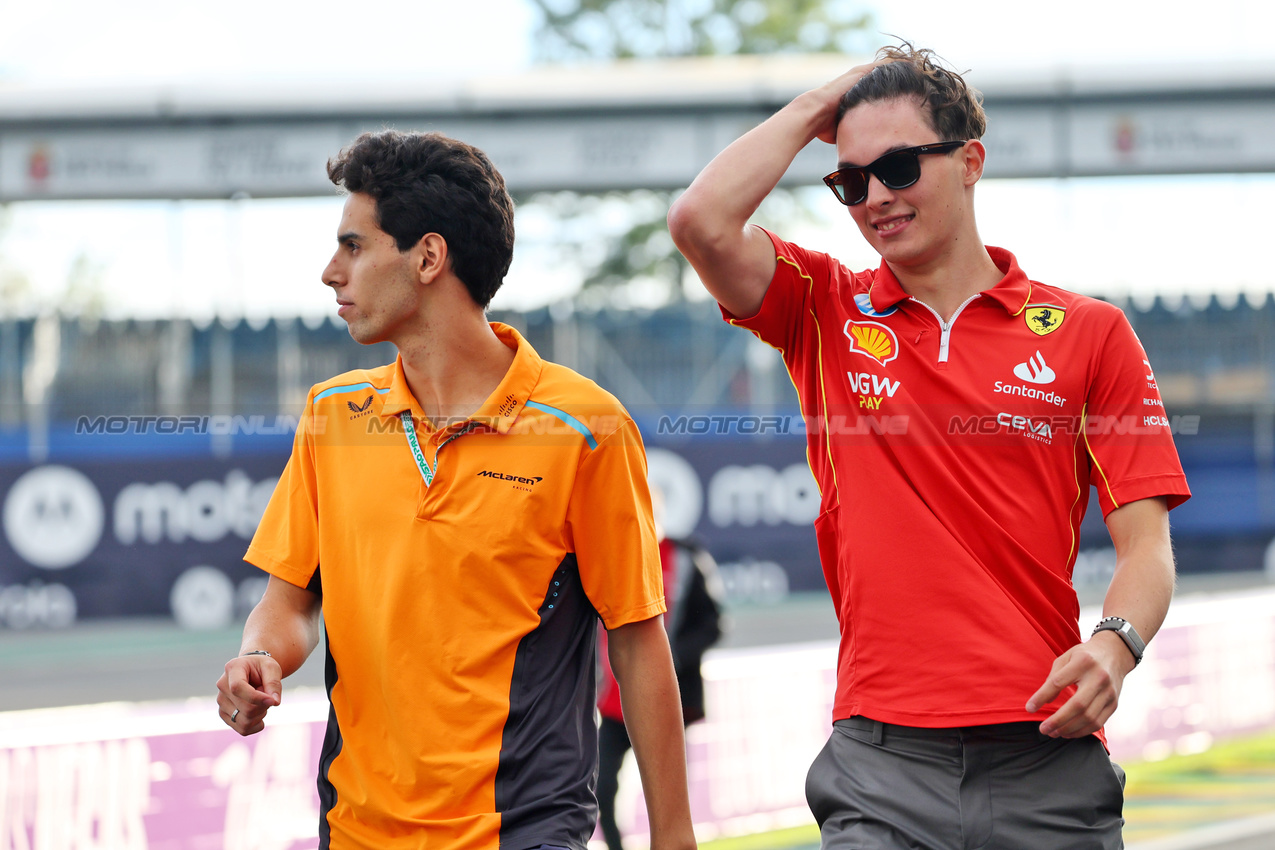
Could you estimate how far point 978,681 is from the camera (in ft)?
7.08

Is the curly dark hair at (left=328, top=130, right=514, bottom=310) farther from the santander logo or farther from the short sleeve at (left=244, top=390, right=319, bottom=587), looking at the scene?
the santander logo

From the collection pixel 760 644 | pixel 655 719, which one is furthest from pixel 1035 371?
pixel 760 644

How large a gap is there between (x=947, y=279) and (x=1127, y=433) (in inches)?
17.6

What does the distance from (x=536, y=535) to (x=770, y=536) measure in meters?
11.1

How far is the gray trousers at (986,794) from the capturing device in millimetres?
2152

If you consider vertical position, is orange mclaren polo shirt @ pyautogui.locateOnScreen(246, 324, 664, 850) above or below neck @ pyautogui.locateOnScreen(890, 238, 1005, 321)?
below

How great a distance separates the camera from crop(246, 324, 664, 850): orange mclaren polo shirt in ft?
7.23

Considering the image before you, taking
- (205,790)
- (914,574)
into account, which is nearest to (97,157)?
(205,790)

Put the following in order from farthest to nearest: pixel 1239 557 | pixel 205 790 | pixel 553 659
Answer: pixel 1239 557, pixel 205 790, pixel 553 659

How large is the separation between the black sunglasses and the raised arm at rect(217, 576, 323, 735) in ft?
4.37

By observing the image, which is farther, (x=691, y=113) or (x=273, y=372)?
(x=691, y=113)

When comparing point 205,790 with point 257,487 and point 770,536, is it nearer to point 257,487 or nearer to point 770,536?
point 257,487

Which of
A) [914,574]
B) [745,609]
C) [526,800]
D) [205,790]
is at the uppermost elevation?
[914,574]

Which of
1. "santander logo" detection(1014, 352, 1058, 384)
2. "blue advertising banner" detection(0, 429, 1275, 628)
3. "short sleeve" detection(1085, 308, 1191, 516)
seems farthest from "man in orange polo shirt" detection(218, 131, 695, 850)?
"blue advertising banner" detection(0, 429, 1275, 628)
